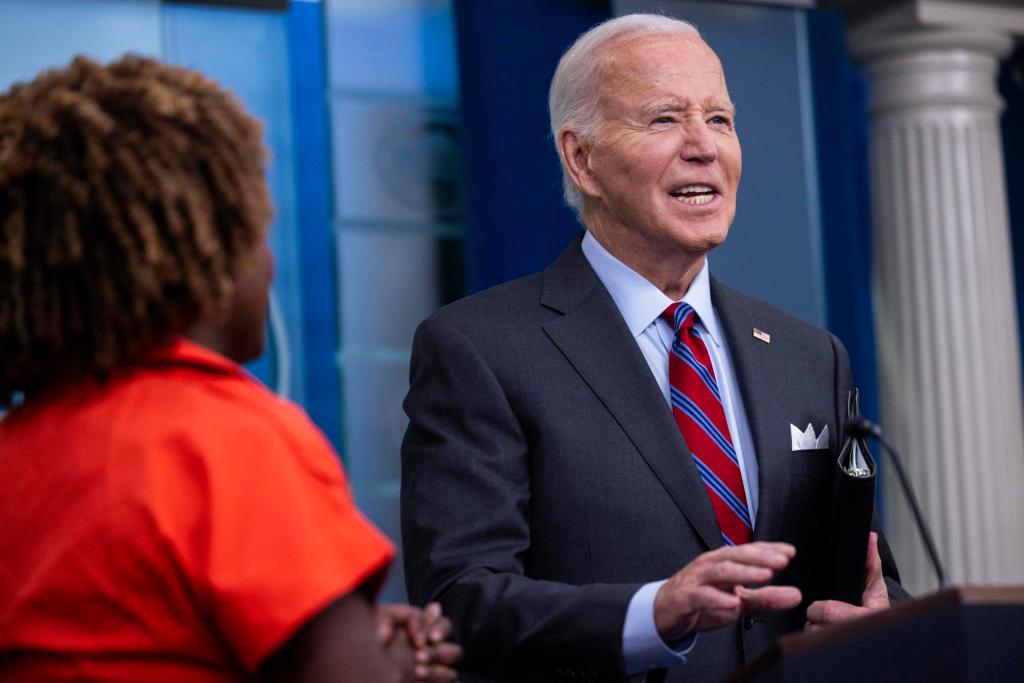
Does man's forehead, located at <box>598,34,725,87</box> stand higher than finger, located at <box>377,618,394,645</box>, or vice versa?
man's forehead, located at <box>598,34,725,87</box>

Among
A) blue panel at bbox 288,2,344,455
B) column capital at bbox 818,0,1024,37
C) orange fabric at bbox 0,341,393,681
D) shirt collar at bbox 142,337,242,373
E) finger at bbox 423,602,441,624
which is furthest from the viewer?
column capital at bbox 818,0,1024,37

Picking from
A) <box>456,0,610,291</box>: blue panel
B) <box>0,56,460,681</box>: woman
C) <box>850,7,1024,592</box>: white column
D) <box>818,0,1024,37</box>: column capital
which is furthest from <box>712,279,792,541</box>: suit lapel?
<box>818,0,1024,37</box>: column capital

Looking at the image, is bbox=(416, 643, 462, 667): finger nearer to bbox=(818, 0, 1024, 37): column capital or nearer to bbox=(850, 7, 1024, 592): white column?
bbox=(850, 7, 1024, 592): white column

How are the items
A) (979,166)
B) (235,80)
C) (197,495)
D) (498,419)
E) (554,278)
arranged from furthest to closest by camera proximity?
(979,166) < (235,80) < (554,278) < (498,419) < (197,495)

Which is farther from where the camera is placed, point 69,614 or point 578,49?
point 578,49

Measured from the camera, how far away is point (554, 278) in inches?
95.4

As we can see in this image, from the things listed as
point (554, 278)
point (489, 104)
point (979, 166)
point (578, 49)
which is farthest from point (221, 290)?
point (979, 166)

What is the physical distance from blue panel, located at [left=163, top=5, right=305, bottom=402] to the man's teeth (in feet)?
4.85

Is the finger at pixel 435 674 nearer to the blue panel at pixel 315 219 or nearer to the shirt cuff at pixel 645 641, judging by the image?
the shirt cuff at pixel 645 641

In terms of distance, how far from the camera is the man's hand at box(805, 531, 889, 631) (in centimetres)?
203

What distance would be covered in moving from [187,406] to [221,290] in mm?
103

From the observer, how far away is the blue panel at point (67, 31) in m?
3.56

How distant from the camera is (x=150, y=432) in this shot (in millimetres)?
1135

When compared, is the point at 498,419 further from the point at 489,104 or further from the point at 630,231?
the point at 489,104
